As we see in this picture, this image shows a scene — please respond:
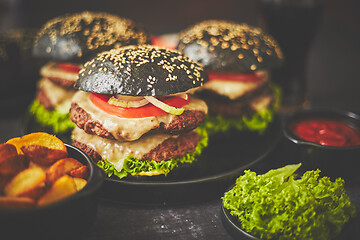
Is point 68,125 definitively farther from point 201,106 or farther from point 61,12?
point 61,12

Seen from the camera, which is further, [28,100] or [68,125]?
[28,100]

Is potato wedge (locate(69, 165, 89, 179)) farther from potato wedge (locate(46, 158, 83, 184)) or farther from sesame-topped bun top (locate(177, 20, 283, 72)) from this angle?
sesame-topped bun top (locate(177, 20, 283, 72))

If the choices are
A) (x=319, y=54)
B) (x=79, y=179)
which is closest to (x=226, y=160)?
(x=79, y=179)

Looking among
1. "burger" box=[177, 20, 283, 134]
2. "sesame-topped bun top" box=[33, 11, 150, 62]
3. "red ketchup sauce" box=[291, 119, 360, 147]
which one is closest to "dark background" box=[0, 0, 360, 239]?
"red ketchup sauce" box=[291, 119, 360, 147]

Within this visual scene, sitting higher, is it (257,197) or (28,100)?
(257,197)

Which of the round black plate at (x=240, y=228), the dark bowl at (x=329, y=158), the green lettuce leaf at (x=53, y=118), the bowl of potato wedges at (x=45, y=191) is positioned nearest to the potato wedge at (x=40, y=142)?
the bowl of potato wedges at (x=45, y=191)

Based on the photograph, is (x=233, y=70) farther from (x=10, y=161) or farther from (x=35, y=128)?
(x=10, y=161)

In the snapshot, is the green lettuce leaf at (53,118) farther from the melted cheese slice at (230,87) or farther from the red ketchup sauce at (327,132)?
the red ketchup sauce at (327,132)
